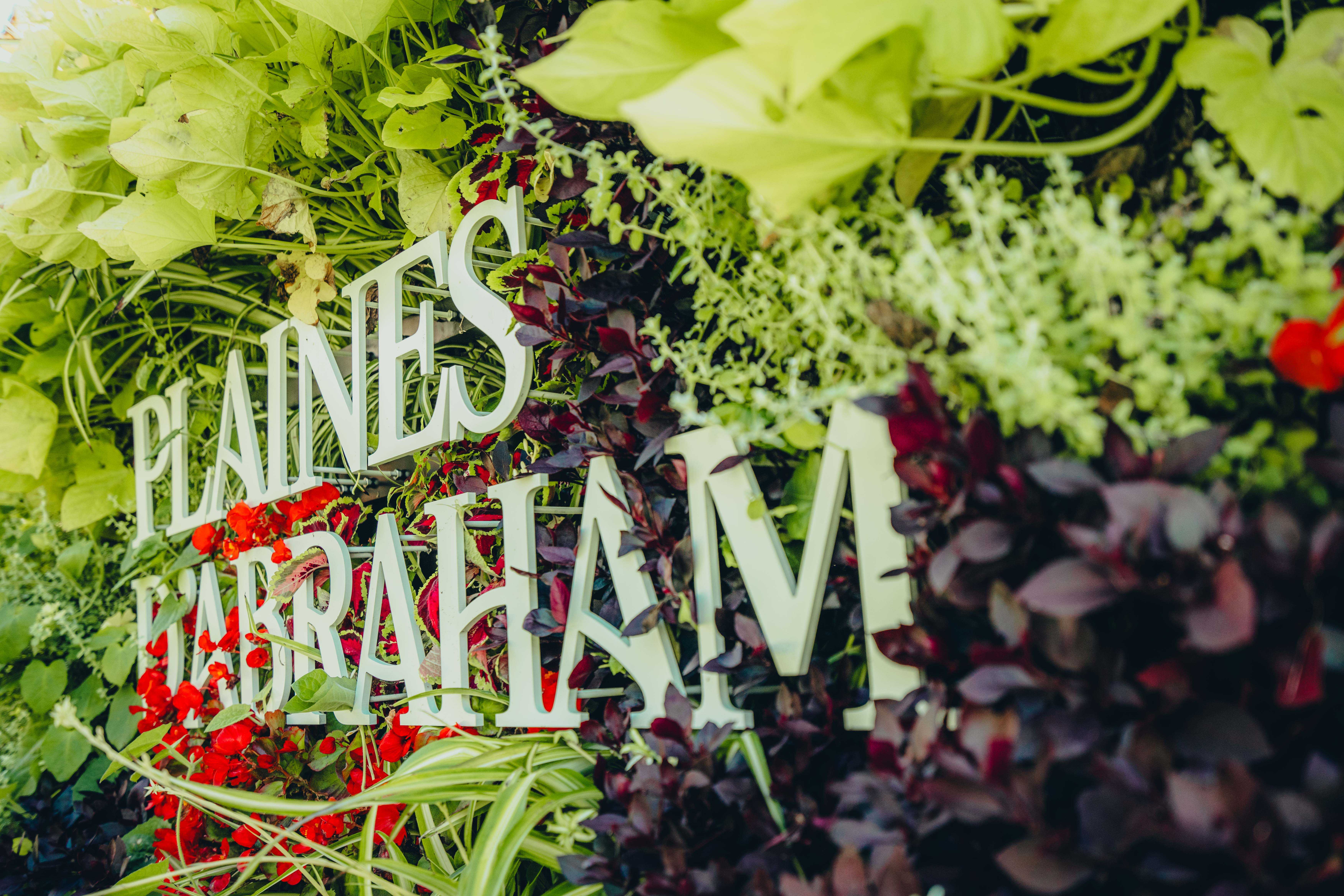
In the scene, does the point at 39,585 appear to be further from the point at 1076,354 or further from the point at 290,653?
the point at 1076,354

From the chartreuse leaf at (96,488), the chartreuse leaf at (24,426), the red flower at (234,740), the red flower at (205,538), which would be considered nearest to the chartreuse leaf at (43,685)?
the chartreuse leaf at (96,488)

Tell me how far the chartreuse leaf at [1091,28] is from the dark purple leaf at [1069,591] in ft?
1.12

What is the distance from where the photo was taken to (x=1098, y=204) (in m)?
0.62

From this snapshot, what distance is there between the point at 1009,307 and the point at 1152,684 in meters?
0.24

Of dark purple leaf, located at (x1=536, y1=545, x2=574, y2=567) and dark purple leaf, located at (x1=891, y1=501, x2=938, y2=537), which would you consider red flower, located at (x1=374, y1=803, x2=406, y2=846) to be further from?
dark purple leaf, located at (x1=891, y1=501, x2=938, y2=537)

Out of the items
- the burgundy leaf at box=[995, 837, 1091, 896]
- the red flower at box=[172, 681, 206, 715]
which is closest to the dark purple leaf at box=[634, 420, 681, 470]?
the burgundy leaf at box=[995, 837, 1091, 896]

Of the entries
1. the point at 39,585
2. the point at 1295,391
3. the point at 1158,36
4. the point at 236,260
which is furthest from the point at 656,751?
the point at 39,585

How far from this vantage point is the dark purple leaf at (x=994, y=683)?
0.46 metres

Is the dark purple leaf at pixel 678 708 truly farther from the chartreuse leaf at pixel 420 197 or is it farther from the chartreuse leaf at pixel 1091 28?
the chartreuse leaf at pixel 420 197

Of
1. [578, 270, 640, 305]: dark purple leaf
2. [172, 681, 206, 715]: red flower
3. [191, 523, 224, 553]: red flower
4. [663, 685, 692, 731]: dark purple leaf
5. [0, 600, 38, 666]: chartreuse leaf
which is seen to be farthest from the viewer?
[0, 600, 38, 666]: chartreuse leaf

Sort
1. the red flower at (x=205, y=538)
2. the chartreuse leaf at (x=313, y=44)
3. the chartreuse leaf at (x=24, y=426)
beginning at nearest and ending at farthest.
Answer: the chartreuse leaf at (x=313, y=44) → the red flower at (x=205, y=538) → the chartreuse leaf at (x=24, y=426)

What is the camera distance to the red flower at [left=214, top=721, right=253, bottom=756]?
1253 mm

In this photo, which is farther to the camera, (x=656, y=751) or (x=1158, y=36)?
(x=656, y=751)

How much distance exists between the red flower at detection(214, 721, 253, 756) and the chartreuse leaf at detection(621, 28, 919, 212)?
123 centimetres
